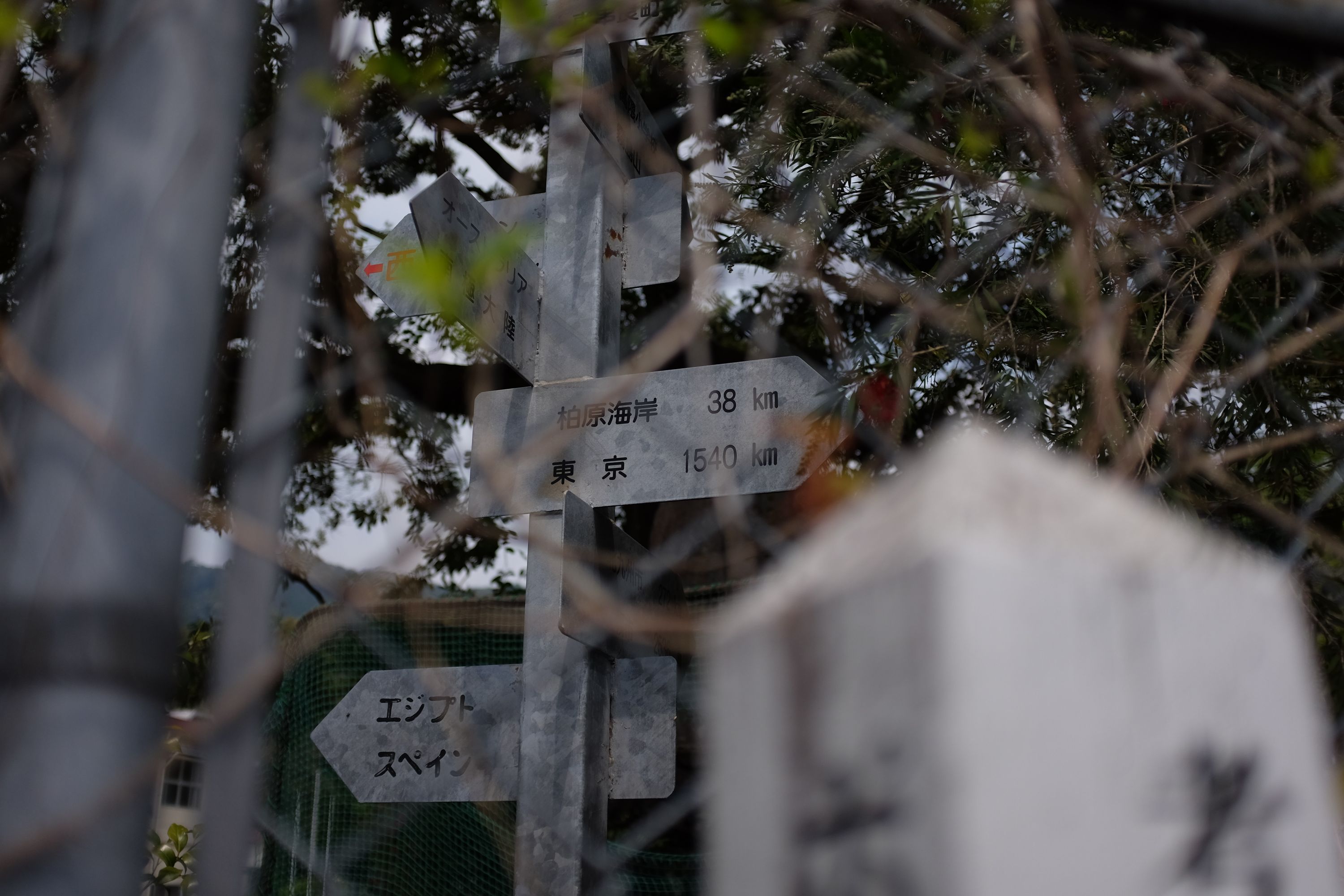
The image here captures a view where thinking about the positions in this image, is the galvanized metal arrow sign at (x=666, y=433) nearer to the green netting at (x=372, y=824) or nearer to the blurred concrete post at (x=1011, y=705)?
the green netting at (x=372, y=824)

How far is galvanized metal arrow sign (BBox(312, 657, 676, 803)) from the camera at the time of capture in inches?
71.0

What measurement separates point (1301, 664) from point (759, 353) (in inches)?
A: 99.9

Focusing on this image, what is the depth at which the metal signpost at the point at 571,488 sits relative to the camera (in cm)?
170

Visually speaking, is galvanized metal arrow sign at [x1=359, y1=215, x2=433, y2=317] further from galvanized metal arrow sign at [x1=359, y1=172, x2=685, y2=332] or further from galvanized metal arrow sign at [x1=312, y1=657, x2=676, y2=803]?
galvanized metal arrow sign at [x1=312, y1=657, x2=676, y2=803]

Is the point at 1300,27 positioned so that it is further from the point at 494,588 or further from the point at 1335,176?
the point at 494,588

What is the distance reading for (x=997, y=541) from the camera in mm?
333

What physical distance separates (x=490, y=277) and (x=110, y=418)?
47.0 inches

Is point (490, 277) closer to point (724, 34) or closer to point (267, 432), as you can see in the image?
point (724, 34)

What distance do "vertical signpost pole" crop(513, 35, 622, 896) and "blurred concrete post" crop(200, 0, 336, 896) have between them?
96cm

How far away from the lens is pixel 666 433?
1849 millimetres

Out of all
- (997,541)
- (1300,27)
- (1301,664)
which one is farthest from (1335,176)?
(997,541)

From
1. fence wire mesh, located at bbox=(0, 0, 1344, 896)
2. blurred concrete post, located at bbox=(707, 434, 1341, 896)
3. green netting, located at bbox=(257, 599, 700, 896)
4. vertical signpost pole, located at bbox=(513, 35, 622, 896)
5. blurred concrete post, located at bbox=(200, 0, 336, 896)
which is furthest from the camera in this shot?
green netting, located at bbox=(257, 599, 700, 896)

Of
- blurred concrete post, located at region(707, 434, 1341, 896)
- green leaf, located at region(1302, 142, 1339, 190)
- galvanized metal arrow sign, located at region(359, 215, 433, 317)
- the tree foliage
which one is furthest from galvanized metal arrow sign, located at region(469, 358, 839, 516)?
blurred concrete post, located at region(707, 434, 1341, 896)

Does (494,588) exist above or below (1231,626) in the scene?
above
